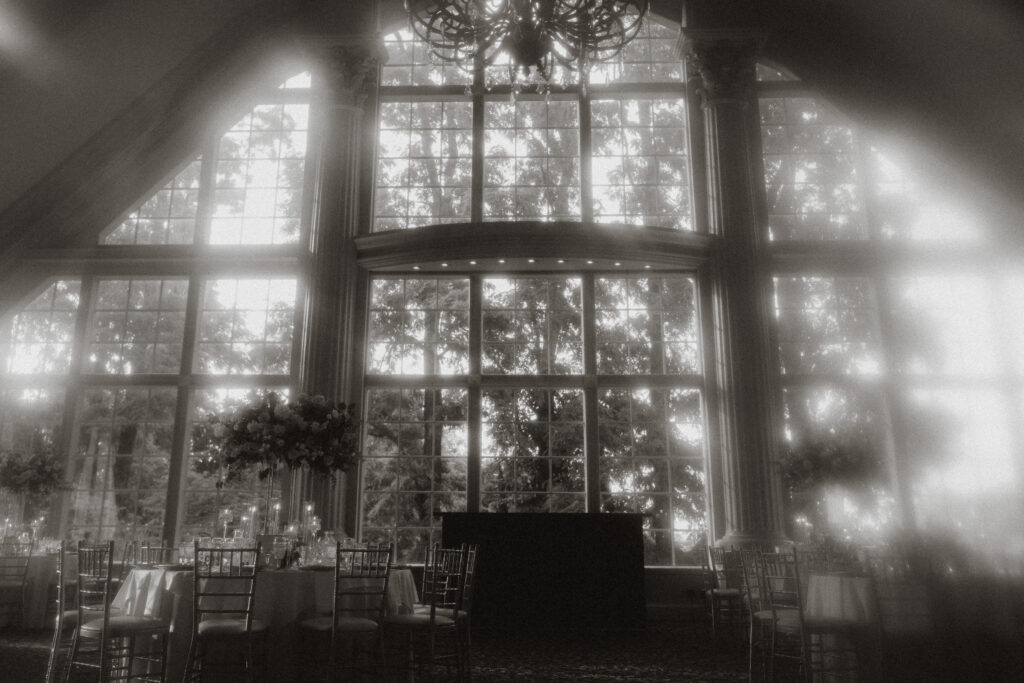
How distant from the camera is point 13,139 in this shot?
8.08 m

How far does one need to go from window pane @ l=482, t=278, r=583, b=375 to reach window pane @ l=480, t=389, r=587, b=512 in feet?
1.08

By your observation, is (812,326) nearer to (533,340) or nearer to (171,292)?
(533,340)

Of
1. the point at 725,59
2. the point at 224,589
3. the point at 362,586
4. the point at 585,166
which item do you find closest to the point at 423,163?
the point at 585,166

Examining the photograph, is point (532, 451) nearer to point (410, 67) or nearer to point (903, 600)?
point (410, 67)

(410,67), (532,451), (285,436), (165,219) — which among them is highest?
(410,67)

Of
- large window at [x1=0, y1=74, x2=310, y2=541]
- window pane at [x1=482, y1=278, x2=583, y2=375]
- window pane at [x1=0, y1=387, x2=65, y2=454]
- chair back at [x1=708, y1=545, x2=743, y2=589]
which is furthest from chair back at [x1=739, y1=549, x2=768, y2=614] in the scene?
window pane at [x1=0, y1=387, x2=65, y2=454]

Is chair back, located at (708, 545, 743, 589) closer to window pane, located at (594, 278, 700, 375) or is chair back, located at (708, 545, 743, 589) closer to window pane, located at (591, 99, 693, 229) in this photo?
window pane, located at (594, 278, 700, 375)

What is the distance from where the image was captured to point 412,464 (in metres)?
8.84

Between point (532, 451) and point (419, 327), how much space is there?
2050 millimetres

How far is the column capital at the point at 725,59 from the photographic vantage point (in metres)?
9.23

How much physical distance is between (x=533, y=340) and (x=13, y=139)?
6.12 m

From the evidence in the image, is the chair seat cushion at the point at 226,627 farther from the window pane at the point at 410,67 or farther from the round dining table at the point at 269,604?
the window pane at the point at 410,67

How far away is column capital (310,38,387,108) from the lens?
30.5 ft

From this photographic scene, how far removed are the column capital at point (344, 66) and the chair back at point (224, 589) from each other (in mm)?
6526
